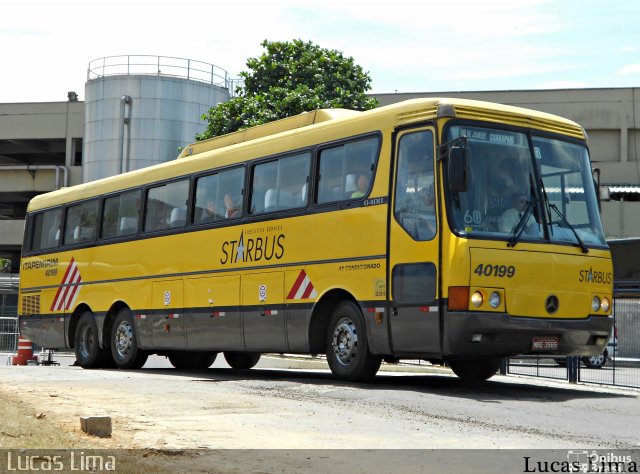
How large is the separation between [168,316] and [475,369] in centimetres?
594

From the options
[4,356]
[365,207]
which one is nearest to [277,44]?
[4,356]

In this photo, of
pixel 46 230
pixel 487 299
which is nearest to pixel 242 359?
pixel 46 230

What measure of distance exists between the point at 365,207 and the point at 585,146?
328 cm

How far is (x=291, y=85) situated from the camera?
40.6 metres

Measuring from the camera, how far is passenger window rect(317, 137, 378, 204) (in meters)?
15.0

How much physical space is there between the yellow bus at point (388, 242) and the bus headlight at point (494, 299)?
2 centimetres

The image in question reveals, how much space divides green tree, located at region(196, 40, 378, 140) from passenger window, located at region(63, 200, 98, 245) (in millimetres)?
16415

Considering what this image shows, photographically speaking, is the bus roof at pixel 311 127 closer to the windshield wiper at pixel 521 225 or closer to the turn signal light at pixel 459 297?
the windshield wiper at pixel 521 225

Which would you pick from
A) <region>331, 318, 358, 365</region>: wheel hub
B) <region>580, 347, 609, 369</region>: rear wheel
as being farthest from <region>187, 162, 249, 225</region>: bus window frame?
<region>580, 347, 609, 369</region>: rear wheel

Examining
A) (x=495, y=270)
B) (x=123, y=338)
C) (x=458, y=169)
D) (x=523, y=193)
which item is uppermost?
(x=458, y=169)

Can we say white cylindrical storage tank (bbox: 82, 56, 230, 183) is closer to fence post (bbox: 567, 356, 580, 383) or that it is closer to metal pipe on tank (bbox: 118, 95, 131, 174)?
metal pipe on tank (bbox: 118, 95, 131, 174)

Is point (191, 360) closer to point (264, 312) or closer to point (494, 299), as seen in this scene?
point (264, 312)

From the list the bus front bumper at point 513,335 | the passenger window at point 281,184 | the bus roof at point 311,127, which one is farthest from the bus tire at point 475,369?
the bus roof at point 311,127

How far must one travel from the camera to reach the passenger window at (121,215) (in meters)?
21.1
